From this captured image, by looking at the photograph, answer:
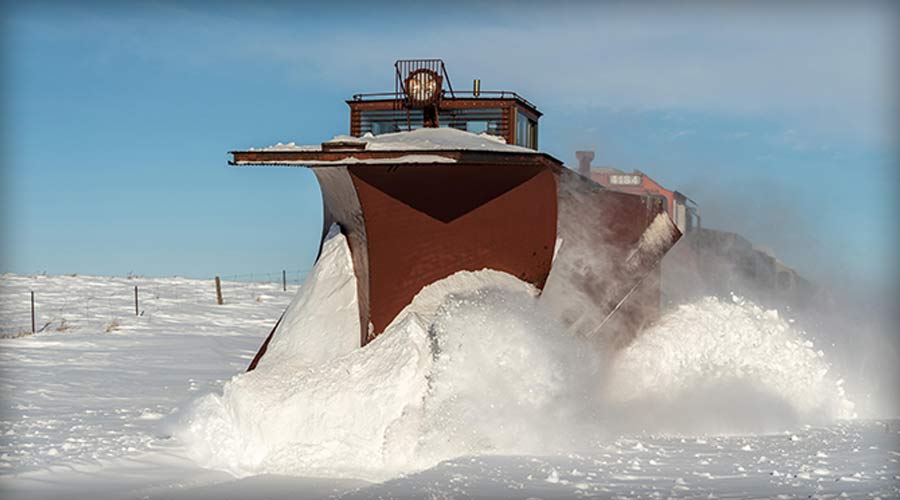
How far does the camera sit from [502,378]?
22.4ft

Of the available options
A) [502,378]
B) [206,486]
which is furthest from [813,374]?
[206,486]

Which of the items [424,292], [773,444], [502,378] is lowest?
[773,444]

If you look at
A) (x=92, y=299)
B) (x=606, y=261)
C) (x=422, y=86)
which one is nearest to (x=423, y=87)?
(x=422, y=86)

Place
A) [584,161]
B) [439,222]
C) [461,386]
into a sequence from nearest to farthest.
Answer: [461,386]
[439,222]
[584,161]

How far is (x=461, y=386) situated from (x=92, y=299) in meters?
19.0

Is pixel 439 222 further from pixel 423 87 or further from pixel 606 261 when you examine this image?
pixel 423 87

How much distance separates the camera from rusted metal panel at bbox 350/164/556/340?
25.2 ft

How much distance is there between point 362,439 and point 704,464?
2.23 metres

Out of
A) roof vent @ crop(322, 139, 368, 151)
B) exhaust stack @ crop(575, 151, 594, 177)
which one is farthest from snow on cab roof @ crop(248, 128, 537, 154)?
exhaust stack @ crop(575, 151, 594, 177)

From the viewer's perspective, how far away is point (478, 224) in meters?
7.82

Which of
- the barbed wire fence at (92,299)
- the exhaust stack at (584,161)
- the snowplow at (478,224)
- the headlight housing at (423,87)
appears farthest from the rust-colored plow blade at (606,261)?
the barbed wire fence at (92,299)

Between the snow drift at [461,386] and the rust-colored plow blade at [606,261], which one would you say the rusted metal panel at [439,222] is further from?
the rust-colored plow blade at [606,261]

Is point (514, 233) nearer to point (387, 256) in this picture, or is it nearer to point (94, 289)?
point (387, 256)

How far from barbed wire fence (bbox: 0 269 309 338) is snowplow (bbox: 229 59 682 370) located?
1037 centimetres
